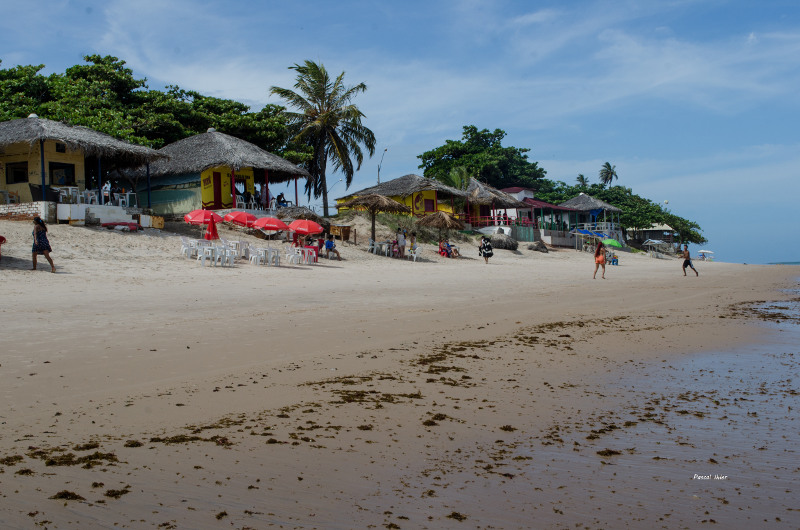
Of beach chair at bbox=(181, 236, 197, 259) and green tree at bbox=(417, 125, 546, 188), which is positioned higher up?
green tree at bbox=(417, 125, 546, 188)

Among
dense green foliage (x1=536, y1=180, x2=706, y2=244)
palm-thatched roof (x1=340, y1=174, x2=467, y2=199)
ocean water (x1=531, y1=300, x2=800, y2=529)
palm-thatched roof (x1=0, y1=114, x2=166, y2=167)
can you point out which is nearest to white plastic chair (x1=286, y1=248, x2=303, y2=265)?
palm-thatched roof (x1=0, y1=114, x2=166, y2=167)

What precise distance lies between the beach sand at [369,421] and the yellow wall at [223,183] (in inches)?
756

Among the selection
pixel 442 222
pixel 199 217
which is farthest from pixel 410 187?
pixel 199 217

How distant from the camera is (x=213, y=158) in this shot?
85.6 ft

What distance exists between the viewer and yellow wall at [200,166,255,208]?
27.6 meters

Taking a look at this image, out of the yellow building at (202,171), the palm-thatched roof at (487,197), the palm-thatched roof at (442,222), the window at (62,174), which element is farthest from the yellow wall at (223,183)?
the palm-thatched roof at (487,197)

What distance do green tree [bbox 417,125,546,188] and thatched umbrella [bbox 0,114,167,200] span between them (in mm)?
30521

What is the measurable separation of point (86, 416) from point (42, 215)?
58.7 ft

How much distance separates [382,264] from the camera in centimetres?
2147

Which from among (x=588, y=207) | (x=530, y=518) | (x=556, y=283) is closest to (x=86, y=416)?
(x=530, y=518)

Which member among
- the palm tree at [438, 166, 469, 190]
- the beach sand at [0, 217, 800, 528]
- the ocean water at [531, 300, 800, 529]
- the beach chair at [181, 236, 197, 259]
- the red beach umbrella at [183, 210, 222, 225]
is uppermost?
the palm tree at [438, 166, 469, 190]

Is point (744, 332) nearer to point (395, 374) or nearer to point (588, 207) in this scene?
point (395, 374)

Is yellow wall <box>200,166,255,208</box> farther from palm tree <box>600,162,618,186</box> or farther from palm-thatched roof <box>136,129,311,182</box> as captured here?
palm tree <box>600,162,618,186</box>

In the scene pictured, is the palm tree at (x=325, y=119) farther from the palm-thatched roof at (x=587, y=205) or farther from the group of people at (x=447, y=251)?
the palm-thatched roof at (x=587, y=205)
